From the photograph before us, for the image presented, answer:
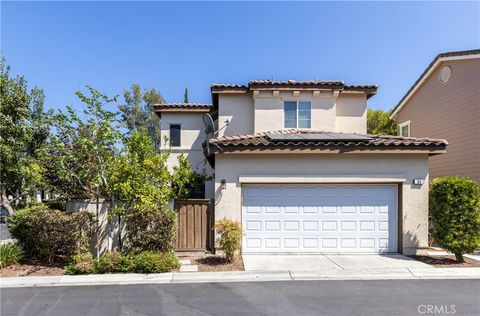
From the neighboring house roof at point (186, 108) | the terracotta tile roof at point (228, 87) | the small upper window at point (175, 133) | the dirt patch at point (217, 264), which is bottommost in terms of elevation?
the dirt patch at point (217, 264)

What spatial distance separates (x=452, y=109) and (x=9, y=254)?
60.2ft

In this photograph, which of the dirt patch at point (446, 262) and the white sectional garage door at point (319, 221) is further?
the white sectional garage door at point (319, 221)

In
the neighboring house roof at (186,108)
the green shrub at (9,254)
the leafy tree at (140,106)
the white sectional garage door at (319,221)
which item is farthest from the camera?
the leafy tree at (140,106)

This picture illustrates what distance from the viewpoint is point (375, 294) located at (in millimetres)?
6324

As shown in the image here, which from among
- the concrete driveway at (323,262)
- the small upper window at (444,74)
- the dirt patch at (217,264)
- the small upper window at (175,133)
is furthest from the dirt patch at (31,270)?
the small upper window at (444,74)

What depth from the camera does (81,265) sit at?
7.85 m

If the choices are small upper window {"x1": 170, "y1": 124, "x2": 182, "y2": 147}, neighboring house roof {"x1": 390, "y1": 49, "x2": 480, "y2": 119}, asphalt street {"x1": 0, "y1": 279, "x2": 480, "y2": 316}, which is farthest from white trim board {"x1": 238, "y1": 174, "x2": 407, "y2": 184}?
small upper window {"x1": 170, "y1": 124, "x2": 182, "y2": 147}

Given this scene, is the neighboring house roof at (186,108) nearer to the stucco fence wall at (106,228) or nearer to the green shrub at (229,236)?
the stucco fence wall at (106,228)

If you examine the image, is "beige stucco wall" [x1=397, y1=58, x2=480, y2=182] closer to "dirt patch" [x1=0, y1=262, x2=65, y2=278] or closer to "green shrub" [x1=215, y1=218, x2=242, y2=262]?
"green shrub" [x1=215, y1=218, x2=242, y2=262]

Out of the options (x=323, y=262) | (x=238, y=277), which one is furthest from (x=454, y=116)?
(x=238, y=277)

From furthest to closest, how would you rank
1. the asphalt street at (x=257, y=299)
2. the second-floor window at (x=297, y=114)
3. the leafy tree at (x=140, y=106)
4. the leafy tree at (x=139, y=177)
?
the leafy tree at (x=140, y=106)
the second-floor window at (x=297, y=114)
the leafy tree at (x=139, y=177)
the asphalt street at (x=257, y=299)

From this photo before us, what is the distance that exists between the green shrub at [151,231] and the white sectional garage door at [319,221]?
2.55 m

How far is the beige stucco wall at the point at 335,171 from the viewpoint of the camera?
9.70m

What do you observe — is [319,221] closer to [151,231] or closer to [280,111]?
[151,231]
